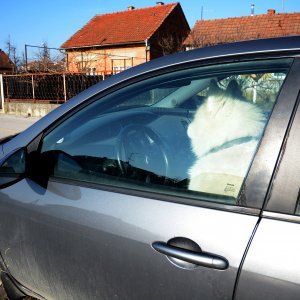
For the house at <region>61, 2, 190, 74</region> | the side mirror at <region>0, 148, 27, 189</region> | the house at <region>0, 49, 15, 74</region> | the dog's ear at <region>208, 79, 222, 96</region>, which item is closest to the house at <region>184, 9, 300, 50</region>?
the house at <region>61, 2, 190, 74</region>

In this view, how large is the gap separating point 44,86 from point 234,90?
642 inches

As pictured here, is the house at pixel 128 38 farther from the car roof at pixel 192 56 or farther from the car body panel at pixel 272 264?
the car body panel at pixel 272 264

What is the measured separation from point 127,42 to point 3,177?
29.2 meters

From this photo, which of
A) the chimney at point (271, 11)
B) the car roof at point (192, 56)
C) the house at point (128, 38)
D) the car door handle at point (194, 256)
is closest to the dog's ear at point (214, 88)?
the car roof at point (192, 56)

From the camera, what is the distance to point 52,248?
1789 mm

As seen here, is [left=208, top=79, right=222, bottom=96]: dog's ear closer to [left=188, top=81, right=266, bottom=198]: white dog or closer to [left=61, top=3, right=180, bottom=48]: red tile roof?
[left=188, top=81, right=266, bottom=198]: white dog

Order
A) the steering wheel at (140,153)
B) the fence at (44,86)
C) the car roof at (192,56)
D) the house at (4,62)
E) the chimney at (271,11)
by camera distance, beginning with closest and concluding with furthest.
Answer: the car roof at (192,56), the steering wheel at (140,153), the fence at (44,86), the chimney at (271,11), the house at (4,62)


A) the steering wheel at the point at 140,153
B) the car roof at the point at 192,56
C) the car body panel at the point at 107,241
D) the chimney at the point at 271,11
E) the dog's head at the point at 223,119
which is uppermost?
the chimney at the point at 271,11

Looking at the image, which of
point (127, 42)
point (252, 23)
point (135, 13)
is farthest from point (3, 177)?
point (135, 13)

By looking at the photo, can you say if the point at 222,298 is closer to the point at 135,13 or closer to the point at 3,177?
the point at 3,177

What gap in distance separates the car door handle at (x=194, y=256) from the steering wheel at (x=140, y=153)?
337 mm

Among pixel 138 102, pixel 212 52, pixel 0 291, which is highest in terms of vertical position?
pixel 212 52

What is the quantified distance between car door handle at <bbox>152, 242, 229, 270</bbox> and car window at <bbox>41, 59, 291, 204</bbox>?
21 centimetres

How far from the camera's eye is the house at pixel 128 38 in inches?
1174
